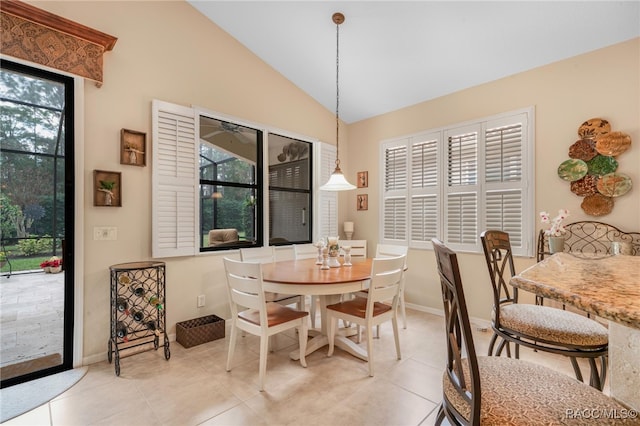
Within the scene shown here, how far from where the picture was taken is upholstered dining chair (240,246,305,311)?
3.02m

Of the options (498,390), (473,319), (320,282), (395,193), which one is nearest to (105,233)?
(320,282)

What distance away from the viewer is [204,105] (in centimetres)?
324

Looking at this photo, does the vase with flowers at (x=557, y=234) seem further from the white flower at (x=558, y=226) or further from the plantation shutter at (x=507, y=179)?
the plantation shutter at (x=507, y=179)

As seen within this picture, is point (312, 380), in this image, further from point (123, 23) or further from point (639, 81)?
point (639, 81)

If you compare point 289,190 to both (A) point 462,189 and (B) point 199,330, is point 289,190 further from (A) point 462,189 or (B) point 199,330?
(A) point 462,189

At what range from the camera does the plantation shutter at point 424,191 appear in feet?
12.5

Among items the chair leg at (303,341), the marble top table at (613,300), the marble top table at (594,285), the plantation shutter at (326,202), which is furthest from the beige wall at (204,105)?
the marble top table at (613,300)

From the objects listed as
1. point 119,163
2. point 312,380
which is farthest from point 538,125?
point 119,163

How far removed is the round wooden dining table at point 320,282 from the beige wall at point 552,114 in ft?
4.42

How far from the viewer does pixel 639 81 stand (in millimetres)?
2557

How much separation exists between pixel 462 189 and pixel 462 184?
0.20ft

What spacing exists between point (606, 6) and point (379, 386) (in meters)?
3.42

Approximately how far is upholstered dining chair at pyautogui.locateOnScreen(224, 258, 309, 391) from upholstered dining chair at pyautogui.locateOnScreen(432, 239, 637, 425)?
54.1 inches

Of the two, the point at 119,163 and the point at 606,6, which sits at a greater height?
the point at 606,6
